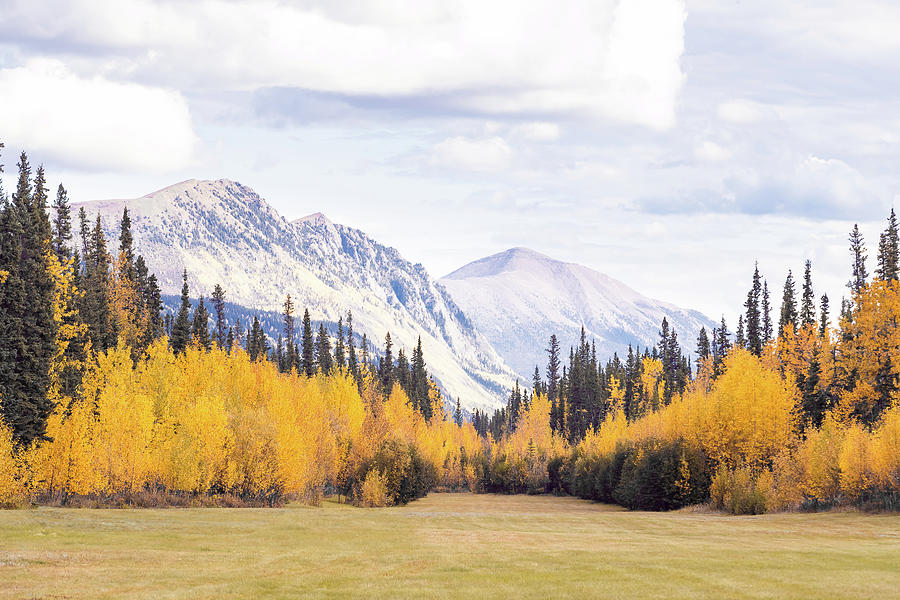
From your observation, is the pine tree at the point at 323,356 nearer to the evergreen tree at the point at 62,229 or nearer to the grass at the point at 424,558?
the evergreen tree at the point at 62,229

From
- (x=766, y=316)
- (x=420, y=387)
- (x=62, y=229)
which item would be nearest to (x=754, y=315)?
(x=766, y=316)

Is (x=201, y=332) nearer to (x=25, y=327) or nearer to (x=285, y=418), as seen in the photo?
(x=285, y=418)

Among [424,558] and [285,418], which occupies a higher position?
[285,418]

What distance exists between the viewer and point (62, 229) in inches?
3767

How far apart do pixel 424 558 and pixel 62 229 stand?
74.3m

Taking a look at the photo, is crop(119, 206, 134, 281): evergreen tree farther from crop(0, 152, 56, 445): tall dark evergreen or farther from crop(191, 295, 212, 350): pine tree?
crop(0, 152, 56, 445): tall dark evergreen

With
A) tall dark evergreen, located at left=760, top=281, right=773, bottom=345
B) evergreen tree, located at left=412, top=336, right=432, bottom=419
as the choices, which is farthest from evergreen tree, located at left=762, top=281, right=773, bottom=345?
evergreen tree, located at left=412, top=336, right=432, bottom=419

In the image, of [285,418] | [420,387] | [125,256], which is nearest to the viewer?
[285,418]

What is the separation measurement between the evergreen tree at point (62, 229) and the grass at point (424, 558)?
126ft

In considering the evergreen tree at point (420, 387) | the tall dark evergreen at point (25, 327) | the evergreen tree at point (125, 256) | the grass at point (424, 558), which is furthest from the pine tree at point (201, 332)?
the grass at point (424, 558)

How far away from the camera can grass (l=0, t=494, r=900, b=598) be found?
2903 cm

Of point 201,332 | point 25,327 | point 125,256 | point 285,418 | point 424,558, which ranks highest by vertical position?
point 125,256

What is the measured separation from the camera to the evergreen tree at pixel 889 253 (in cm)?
10112

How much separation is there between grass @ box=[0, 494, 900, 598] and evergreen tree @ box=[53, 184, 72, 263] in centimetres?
3850
